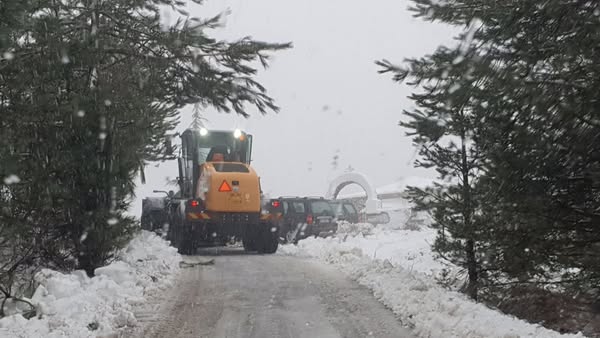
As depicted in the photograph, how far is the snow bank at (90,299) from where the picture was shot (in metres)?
6.29

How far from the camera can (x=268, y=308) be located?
26.7ft

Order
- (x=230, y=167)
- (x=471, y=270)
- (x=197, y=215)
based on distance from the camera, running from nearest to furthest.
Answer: (x=471, y=270)
(x=197, y=215)
(x=230, y=167)

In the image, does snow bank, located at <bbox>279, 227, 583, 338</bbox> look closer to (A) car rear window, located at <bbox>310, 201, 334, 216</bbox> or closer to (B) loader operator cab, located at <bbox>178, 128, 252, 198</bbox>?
(B) loader operator cab, located at <bbox>178, 128, 252, 198</bbox>

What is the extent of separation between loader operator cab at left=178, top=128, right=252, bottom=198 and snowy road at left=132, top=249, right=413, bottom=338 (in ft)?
19.0

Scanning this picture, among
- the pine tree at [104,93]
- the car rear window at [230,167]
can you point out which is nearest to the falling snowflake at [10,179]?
the pine tree at [104,93]

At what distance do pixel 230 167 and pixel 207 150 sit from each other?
125 centimetres

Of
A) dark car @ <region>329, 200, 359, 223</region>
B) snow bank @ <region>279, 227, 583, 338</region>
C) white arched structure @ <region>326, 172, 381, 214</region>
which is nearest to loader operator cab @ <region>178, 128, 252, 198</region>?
snow bank @ <region>279, 227, 583, 338</region>

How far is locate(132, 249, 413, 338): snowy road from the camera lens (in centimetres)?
686

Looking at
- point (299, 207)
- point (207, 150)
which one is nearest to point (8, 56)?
point (207, 150)

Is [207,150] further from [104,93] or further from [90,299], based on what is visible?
[90,299]

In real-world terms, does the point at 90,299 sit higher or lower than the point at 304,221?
lower

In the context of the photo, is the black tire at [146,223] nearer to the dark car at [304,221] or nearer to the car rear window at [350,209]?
the dark car at [304,221]

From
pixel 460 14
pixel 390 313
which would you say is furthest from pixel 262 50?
pixel 390 313

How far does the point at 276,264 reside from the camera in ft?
42.9
